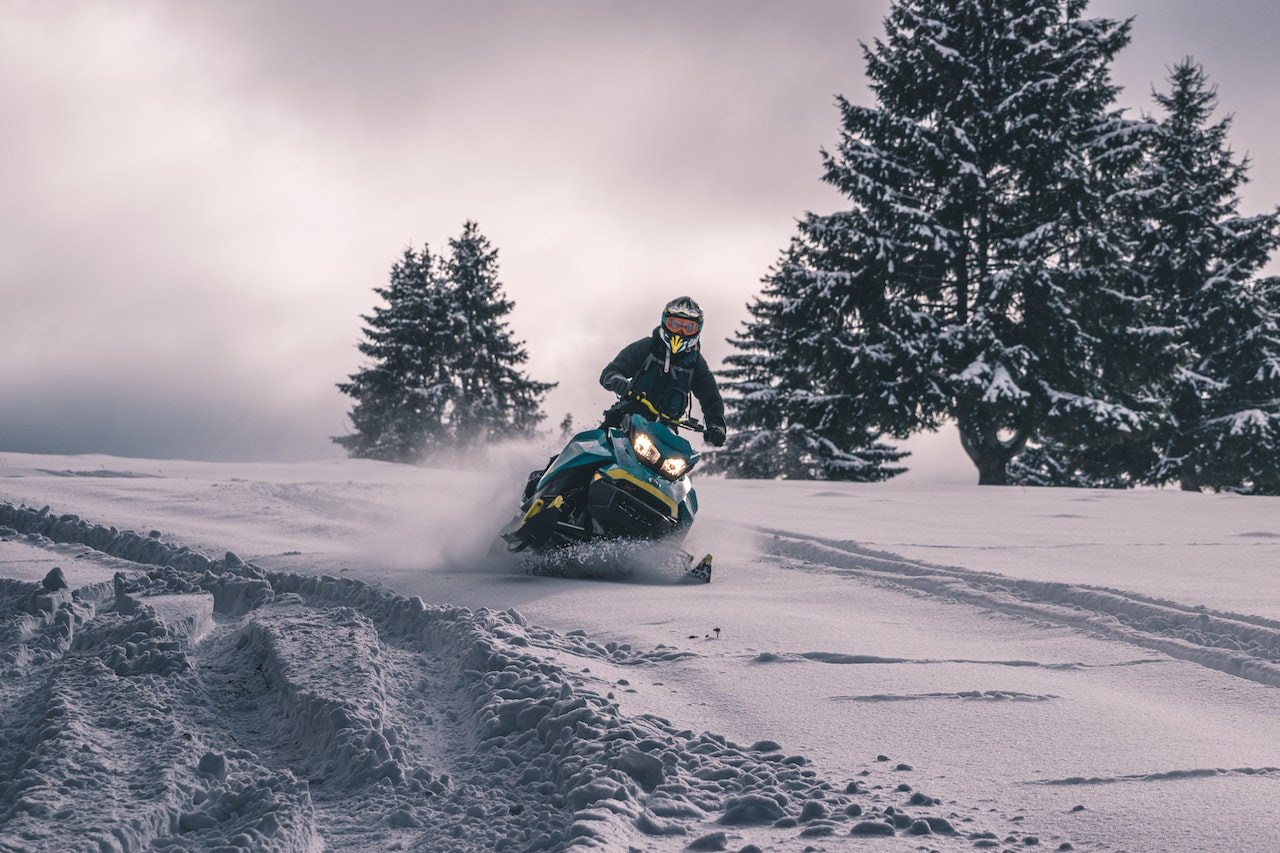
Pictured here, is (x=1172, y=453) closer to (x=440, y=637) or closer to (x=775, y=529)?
(x=775, y=529)

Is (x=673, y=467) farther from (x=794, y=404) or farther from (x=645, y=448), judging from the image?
(x=794, y=404)

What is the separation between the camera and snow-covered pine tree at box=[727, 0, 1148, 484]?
24125mm

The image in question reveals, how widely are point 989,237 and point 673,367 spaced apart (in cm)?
2049

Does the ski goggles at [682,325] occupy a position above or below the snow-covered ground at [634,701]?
above

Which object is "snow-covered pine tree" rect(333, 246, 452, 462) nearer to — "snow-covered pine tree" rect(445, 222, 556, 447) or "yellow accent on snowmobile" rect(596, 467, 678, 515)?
"snow-covered pine tree" rect(445, 222, 556, 447)

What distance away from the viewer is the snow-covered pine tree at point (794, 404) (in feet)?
84.1

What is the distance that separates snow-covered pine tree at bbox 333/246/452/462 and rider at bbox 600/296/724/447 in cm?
3433

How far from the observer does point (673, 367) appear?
7789mm

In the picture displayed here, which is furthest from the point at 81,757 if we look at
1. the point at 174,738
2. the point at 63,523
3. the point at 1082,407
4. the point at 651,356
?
the point at 1082,407

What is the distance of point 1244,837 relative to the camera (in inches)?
104

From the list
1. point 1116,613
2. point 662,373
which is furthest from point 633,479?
point 1116,613

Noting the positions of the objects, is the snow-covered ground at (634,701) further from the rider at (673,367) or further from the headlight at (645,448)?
the rider at (673,367)

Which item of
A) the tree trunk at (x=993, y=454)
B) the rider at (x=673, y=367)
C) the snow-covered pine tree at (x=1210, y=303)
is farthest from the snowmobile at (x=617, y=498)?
the snow-covered pine tree at (x=1210, y=303)

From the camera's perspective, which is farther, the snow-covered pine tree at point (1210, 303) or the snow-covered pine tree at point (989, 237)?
the snow-covered pine tree at point (1210, 303)
